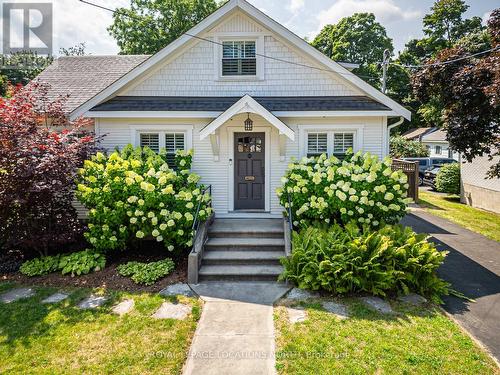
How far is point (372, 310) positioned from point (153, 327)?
3600mm

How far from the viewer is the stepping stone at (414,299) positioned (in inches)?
228

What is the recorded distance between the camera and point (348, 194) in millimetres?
7352

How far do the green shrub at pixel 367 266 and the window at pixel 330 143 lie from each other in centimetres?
333

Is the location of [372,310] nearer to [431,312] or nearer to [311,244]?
[431,312]

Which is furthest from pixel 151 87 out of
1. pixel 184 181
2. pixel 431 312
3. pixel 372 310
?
pixel 431 312

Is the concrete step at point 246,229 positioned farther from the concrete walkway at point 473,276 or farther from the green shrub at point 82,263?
the concrete walkway at point 473,276

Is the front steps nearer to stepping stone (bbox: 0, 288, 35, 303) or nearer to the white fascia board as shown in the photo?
the white fascia board

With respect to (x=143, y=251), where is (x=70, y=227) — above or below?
above

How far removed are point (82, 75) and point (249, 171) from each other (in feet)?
26.8

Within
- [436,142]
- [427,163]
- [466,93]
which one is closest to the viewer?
[466,93]

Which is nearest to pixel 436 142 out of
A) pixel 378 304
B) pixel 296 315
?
pixel 378 304

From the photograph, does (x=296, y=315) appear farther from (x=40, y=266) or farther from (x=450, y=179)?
(x=450, y=179)

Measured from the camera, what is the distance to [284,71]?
9250 millimetres

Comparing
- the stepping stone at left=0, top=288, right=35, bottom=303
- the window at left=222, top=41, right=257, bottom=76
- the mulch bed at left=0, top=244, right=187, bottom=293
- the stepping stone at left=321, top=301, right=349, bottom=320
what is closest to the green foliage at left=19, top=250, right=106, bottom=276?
the mulch bed at left=0, top=244, right=187, bottom=293
